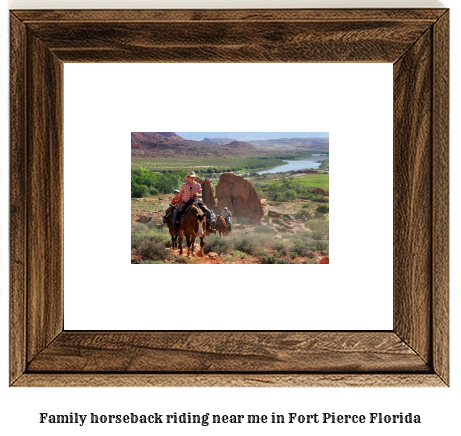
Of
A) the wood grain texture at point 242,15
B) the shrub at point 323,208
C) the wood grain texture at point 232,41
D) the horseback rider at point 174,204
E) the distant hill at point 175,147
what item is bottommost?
the shrub at point 323,208

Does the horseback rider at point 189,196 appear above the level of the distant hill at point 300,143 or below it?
below

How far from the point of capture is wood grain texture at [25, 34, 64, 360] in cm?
169

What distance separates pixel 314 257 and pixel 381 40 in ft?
2.29

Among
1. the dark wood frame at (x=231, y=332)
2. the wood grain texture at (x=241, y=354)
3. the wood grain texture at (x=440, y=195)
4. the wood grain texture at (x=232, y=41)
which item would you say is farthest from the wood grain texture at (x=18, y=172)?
→ the wood grain texture at (x=440, y=195)

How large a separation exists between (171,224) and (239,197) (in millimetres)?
231

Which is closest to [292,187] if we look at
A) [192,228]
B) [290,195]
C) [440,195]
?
[290,195]

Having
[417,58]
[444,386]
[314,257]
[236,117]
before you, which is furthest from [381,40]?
[444,386]

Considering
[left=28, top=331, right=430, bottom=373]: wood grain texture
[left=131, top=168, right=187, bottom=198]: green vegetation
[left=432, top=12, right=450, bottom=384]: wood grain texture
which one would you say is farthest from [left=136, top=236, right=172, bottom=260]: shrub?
[left=432, top=12, right=450, bottom=384]: wood grain texture

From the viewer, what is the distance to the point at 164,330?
1697mm

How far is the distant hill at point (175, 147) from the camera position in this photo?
173cm

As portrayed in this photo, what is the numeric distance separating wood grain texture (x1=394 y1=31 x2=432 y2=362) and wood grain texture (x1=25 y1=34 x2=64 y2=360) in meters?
1.04

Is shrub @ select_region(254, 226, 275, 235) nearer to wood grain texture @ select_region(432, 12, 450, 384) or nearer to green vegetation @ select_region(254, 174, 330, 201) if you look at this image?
green vegetation @ select_region(254, 174, 330, 201)

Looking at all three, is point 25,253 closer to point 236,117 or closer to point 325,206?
point 236,117
